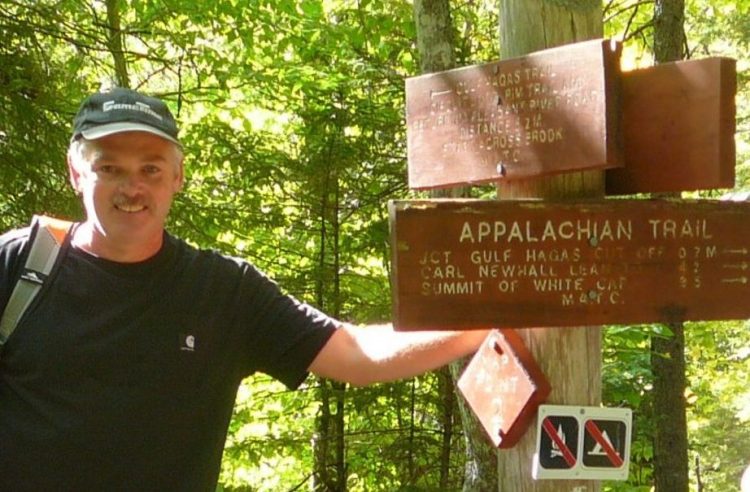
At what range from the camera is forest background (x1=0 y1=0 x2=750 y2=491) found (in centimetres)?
530

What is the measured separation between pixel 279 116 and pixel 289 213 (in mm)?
1937

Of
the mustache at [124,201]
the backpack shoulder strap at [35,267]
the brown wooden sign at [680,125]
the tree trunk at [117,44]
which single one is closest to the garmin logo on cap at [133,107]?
the mustache at [124,201]

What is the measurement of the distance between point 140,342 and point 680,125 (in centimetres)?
156

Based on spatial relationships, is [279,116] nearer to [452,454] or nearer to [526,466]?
[452,454]

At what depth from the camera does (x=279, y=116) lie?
9.12 meters

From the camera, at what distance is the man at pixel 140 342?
2242 millimetres

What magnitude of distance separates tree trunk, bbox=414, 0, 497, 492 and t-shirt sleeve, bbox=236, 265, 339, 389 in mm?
2157

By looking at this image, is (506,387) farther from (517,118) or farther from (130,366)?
(130,366)

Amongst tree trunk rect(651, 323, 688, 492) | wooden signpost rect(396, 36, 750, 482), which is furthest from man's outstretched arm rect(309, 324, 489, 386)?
tree trunk rect(651, 323, 688, 492)

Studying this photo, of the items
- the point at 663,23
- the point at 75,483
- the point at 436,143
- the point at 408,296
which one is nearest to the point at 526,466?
the point at 408,296

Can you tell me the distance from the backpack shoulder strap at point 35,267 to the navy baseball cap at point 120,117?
0.29m

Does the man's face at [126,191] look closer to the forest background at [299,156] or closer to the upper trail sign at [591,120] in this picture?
the upper trail sign at [591,120]

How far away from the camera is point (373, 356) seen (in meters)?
2.53

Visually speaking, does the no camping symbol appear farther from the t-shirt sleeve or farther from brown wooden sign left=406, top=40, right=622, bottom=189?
the t-shirt sleeve
